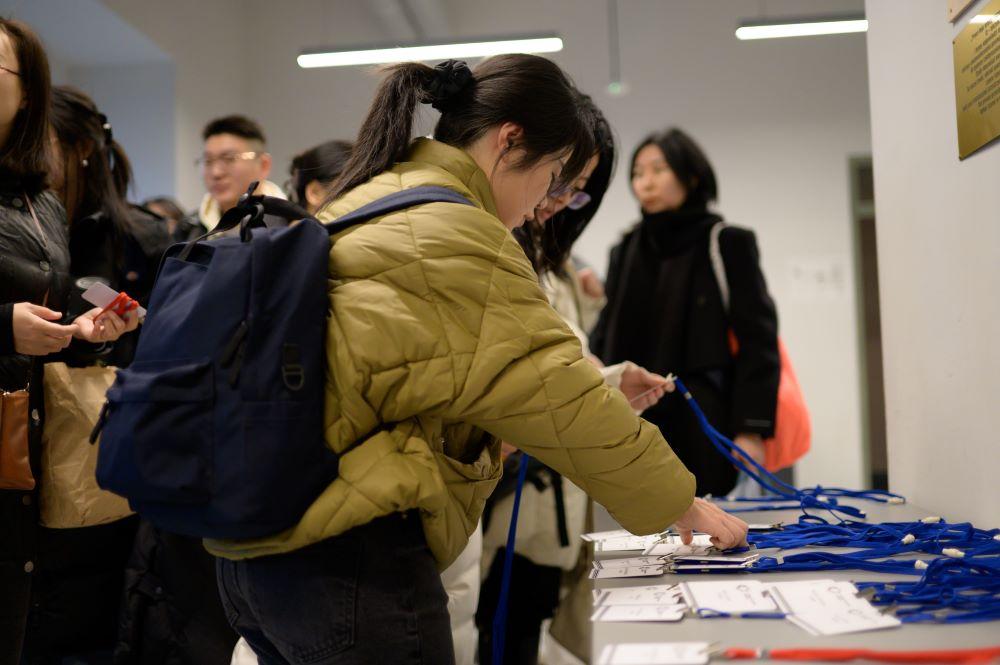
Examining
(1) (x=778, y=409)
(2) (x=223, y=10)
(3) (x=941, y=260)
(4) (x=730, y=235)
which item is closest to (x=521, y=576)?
(1) (x=778, y=409)

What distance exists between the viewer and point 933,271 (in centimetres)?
160

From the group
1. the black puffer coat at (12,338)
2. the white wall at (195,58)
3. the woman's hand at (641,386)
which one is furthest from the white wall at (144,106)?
the woman's hand at (641,386)

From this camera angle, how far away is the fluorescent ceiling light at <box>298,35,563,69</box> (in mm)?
4824

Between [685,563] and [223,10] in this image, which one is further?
[223,10]

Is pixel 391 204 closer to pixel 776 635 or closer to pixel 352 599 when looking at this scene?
pixel 352 599

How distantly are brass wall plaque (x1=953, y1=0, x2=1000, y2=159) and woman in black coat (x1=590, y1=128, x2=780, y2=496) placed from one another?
1.06 meters

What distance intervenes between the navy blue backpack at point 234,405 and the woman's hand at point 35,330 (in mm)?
558

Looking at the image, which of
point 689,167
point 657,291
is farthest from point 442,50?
point 657,291

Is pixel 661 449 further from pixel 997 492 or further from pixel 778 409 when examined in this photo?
pixel 778 409

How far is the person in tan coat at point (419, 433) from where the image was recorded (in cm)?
93

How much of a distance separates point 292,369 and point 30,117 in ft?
3.44

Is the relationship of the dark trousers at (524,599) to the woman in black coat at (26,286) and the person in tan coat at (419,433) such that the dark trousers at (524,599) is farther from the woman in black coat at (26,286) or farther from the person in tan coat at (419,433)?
the person in tan coat at (419,433)

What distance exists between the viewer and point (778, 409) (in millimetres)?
2508

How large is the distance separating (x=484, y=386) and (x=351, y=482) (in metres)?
0.18
